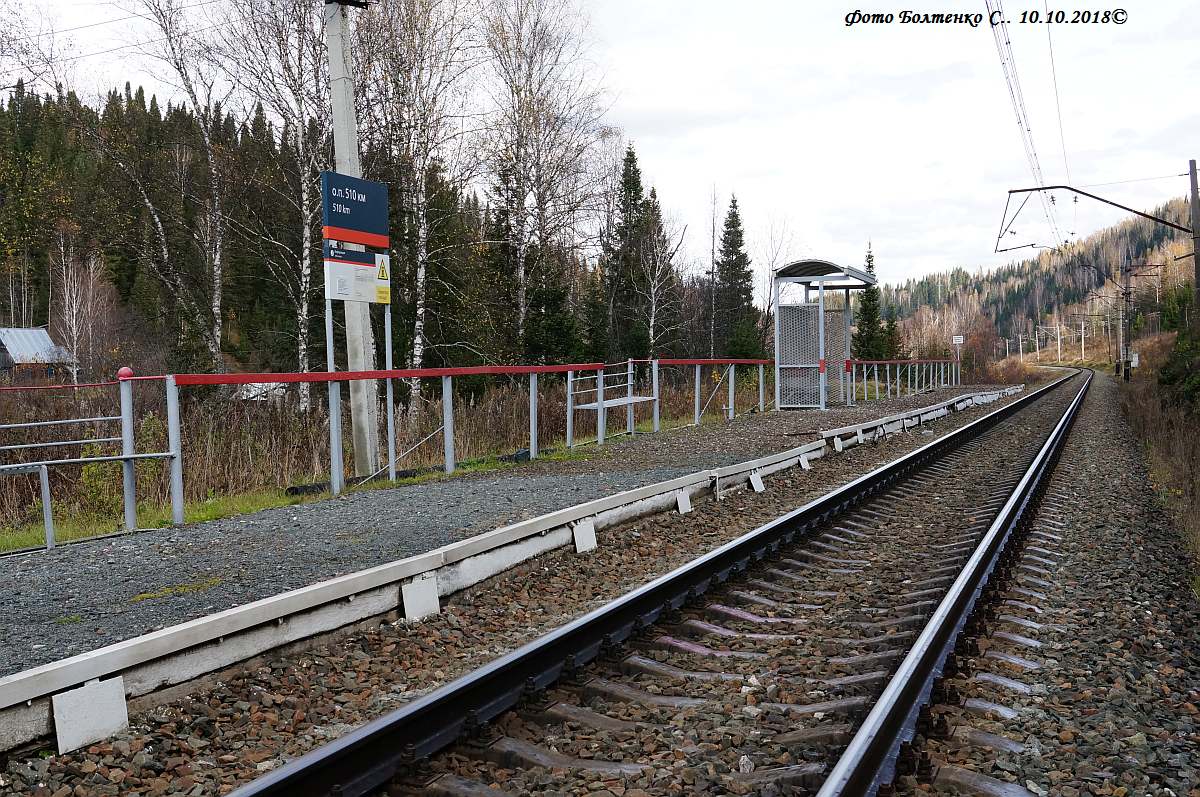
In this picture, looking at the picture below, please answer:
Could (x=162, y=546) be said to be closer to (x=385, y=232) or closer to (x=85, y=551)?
(x=85, y=551)

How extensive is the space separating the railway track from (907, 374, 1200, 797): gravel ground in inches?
10.4

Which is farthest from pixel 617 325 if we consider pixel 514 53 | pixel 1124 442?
pixel 1124 442

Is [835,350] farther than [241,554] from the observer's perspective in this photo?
Yes

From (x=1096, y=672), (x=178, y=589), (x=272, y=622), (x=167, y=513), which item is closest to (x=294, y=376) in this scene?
(x=167, y=513)

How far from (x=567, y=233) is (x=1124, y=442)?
17.4 m

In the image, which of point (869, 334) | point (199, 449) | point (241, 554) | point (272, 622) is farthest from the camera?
point (869, 334)

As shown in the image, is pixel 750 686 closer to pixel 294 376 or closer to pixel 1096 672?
pixel 1096 672

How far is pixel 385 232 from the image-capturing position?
11.1 metres

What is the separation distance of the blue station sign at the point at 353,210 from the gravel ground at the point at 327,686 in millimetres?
5337

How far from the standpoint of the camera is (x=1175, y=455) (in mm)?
13219

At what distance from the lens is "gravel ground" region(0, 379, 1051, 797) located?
3.17m

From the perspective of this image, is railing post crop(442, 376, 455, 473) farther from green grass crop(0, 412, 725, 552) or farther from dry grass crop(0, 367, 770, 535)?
dry grass crop(0, 367, 770, 535)

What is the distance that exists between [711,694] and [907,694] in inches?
34.2

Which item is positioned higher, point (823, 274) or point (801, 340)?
point (823, 274)
